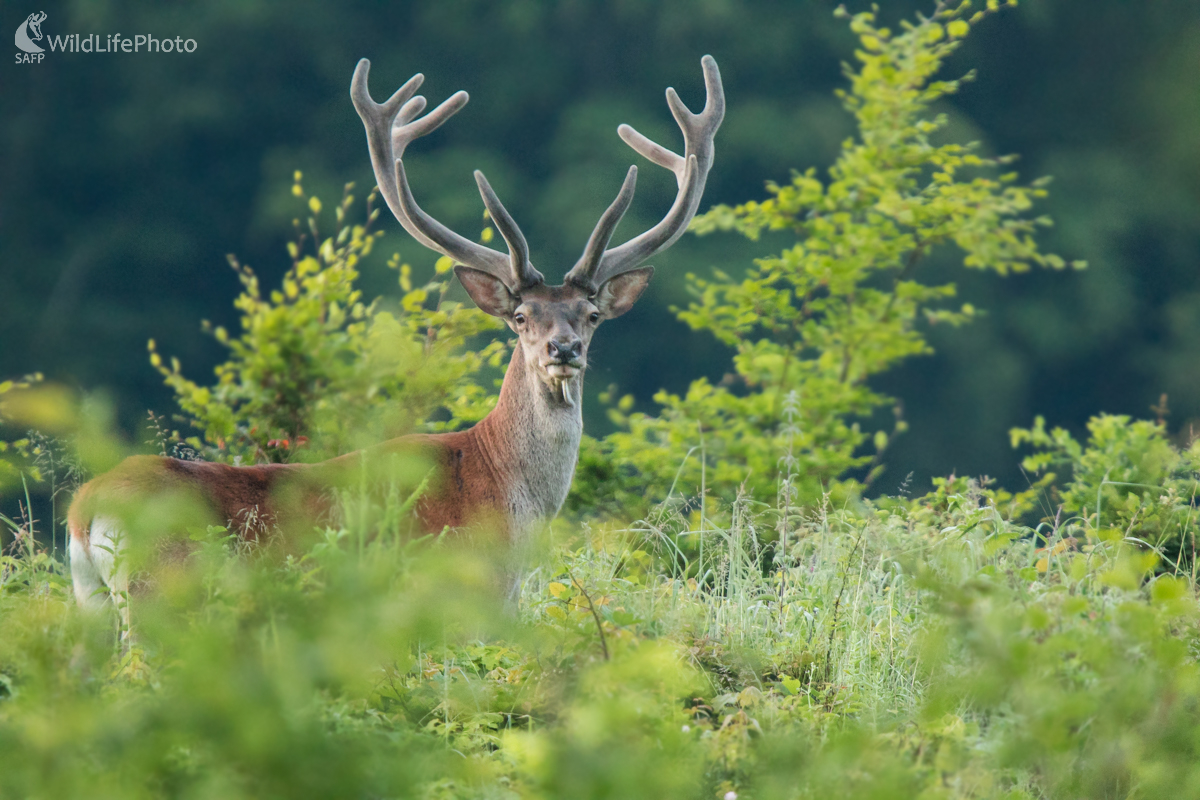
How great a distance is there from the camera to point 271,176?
1983 cm

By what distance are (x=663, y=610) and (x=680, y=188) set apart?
182cm

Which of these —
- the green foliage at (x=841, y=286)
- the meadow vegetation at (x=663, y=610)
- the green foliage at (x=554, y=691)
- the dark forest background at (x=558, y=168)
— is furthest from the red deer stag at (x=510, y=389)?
the dark forest background at (x=558, y=168)

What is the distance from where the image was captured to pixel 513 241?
15.4ft

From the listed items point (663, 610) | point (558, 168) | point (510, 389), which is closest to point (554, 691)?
point (663, 610)

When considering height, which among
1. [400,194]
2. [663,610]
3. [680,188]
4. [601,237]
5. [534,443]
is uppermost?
[680,188]

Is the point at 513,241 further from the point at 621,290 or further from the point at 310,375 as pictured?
the point at 310,375

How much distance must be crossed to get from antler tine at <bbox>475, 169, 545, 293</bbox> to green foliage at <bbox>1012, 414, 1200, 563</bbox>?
2.12 m

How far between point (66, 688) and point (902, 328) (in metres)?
6.55

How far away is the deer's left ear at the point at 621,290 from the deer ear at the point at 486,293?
1.09 ft

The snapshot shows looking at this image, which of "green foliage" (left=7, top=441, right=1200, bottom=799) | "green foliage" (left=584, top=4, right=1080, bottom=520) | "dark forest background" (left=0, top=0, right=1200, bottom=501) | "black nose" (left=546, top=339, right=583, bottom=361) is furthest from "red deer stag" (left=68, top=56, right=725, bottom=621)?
"dark forest background" (left=0, top=0, right=1200, bottom=501)

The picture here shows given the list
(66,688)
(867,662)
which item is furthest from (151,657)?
(867,662)

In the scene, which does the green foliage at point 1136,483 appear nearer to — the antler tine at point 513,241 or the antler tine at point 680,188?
the antler tine at point 680,188

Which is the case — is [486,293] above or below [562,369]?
above

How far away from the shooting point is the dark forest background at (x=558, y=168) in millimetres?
18500
